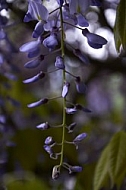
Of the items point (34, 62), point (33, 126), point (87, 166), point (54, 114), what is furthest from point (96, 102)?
point (34, 62)

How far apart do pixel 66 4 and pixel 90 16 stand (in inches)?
21.9

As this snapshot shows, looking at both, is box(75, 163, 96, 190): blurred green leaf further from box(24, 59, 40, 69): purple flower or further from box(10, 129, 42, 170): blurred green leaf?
box(24, 59, 40, 69): purple flower

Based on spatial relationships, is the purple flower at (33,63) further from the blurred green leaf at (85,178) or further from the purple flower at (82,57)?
the blurred green leaf at (85,178)

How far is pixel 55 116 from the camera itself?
1.12 m

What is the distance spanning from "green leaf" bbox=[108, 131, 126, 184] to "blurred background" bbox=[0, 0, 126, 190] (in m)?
0.18

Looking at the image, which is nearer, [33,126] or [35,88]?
[33,126]

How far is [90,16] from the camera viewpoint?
3.15ft

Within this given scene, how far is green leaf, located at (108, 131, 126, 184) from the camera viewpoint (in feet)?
1.87

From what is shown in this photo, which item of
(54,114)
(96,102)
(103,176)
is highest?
(103,176)

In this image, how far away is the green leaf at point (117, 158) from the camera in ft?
1.87

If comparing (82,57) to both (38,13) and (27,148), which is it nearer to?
(38,13)

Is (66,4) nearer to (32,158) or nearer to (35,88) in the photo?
(32,158)

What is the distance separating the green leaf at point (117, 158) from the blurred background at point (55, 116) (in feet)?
0.60

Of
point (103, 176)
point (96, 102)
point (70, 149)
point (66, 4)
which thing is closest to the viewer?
point (66, 4)
